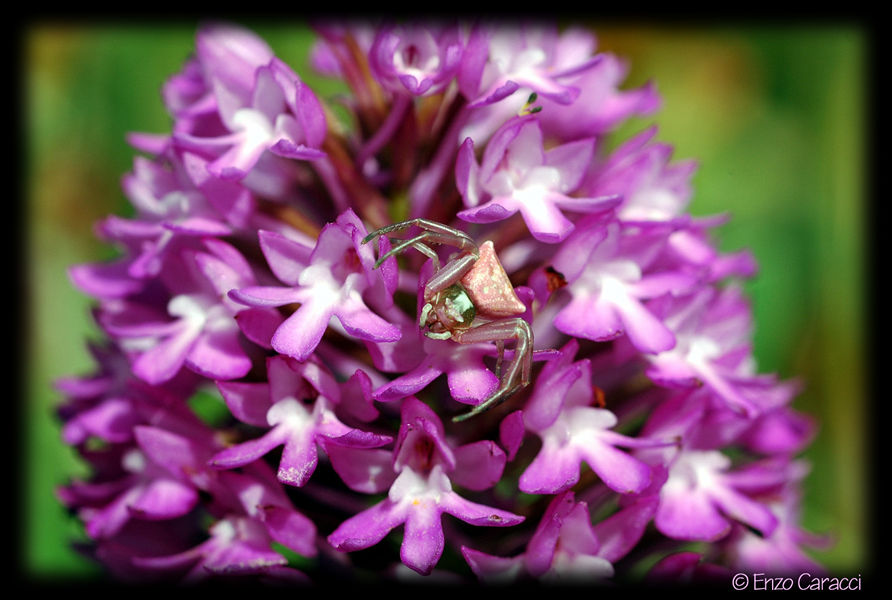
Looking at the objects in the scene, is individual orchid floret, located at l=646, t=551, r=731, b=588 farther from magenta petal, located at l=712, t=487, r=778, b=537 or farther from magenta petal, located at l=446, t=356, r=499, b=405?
magenta petal, located at l=446, t=356, r=499, b=405

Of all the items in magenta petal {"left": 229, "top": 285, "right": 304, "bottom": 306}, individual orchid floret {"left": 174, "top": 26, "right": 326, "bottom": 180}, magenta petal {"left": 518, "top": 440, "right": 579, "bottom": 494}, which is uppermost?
individual orchid floret {"left": 174, "top": 26, "right": 326, "bottom": 180}

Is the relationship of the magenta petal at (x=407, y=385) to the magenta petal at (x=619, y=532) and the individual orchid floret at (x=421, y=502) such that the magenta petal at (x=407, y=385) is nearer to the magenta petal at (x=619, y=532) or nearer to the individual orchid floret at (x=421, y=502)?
the individual orchid floret at (x=421, y=502)

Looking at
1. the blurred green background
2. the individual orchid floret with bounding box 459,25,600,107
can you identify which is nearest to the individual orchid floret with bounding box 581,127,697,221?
the individual orchid floret with bounding box 459,25,600,107

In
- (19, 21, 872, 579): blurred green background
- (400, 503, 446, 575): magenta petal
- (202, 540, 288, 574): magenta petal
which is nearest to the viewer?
(400, 503, 446, 575): magenta petal

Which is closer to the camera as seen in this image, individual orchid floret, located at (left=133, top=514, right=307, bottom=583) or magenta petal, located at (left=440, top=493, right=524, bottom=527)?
magenta petal, located at (left=440, top=493, right=524, bottom=527)

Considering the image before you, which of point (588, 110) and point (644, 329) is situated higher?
point (588, 110)

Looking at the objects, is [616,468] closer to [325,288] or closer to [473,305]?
[473,305]

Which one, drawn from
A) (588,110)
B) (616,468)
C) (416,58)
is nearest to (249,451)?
(616,468)
